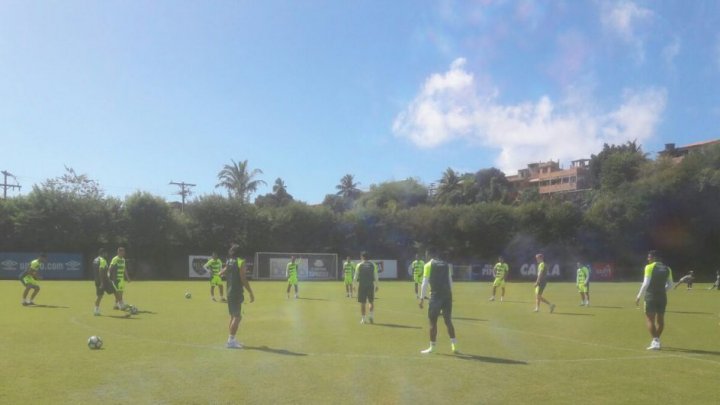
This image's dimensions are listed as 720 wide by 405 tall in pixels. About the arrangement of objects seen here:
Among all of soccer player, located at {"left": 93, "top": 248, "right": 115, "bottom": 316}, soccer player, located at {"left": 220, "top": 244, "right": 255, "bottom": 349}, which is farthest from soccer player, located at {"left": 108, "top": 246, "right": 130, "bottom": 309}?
soccer player, located at {"left": 220, "top": 244, "right": 255, "bottom": 349}

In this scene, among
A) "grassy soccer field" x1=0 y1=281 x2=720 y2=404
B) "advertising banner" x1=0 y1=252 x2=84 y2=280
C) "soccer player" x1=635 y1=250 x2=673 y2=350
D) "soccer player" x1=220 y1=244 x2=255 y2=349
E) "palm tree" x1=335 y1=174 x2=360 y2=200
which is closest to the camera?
"grassy soccer field" x1=0 y1=281 x2=720 y2=404

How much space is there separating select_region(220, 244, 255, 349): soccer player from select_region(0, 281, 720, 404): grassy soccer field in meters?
0.38

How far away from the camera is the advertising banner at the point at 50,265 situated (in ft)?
167

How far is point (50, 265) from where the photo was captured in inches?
2051

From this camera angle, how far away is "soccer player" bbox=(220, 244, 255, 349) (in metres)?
12.6

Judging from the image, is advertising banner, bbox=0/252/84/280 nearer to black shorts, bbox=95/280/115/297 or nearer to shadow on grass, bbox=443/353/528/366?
black shorts, bbox=95/280/115/297

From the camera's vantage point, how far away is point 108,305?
22359 millimetres

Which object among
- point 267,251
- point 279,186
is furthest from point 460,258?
point 279,186

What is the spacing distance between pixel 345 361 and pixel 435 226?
57.7 m

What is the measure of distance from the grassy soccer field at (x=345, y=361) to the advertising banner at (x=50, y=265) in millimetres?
36248

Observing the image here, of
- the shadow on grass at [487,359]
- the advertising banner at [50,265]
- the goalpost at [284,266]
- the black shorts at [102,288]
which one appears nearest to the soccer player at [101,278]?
the black shorts at [102,288]

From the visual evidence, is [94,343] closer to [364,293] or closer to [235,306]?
[235,306]

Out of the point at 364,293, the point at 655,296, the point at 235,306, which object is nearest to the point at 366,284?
the point at 364,293

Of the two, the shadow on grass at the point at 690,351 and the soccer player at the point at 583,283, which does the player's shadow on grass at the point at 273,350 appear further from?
the soccer player at the point at 583,283
